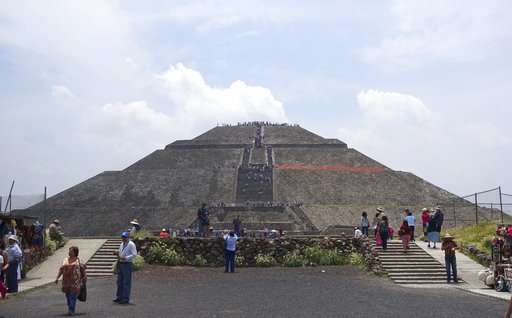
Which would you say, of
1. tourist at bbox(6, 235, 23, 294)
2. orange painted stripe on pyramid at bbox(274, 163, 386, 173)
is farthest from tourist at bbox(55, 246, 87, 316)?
orange painted stripe on pyramid at bbox(274, 163, 386, 173)

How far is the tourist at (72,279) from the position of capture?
1358 centimetres

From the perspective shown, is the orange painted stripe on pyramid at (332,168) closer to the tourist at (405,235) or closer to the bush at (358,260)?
the bush at (358,260)

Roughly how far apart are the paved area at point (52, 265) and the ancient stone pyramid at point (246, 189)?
1652 cm

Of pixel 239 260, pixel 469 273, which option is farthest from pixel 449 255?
pixel 239 260

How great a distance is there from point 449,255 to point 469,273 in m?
2.18

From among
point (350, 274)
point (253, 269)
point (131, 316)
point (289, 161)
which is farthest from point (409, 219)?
point (289, 161)

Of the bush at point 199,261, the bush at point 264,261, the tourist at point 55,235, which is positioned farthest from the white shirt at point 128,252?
the tourist at point 55,235

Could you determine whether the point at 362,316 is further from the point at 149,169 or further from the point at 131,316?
the point at 149,169

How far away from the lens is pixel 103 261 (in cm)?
2647

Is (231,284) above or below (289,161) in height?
below

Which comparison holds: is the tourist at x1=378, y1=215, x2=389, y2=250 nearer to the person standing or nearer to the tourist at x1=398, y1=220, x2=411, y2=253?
the tourist at x1=398, y1=220, x2=411, y2=253

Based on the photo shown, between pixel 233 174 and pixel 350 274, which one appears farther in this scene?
pixel 233 174

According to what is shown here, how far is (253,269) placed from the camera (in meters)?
25.4

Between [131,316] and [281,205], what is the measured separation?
38483 mm
